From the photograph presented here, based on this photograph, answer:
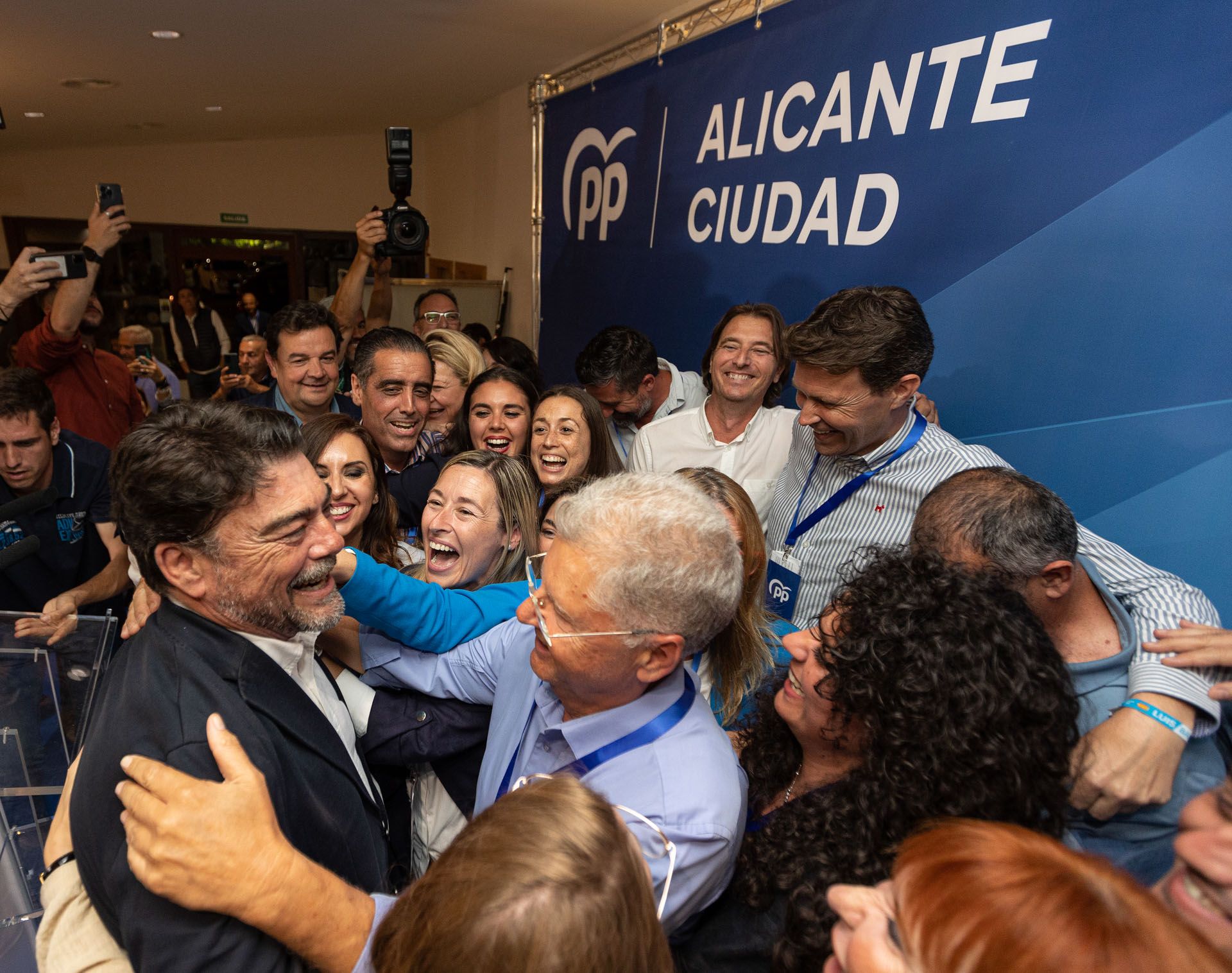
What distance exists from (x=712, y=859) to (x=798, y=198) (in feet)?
9.29

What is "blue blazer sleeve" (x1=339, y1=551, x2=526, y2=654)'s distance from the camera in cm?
145

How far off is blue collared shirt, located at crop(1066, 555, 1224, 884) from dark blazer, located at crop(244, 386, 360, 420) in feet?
9.19

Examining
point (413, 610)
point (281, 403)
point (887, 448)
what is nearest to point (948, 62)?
point (887, 448)

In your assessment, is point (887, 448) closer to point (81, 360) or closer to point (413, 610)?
point (413, 610)

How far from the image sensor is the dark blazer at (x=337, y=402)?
3.25m

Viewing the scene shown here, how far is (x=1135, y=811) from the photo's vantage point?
1.25 meters

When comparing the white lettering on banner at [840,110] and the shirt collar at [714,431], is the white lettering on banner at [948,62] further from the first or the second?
the shirt collar at [714,431]

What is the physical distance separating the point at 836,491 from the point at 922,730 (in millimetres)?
1293

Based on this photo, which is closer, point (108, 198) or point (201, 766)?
point (201, 766)

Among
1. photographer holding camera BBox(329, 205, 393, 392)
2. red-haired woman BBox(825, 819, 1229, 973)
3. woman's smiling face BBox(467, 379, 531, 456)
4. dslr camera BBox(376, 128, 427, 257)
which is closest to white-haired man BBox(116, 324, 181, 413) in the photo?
photographer holding camera BBox(329, 205, 393, 392)

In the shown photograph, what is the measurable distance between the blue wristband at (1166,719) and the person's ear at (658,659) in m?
0.77

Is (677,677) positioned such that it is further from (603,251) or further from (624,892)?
(603,251)

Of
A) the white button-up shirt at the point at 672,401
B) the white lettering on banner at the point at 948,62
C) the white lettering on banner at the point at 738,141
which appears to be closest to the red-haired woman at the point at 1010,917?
the white lettering on banner at the point at 948,62

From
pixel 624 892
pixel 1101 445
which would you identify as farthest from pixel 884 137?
pixel 624 892
